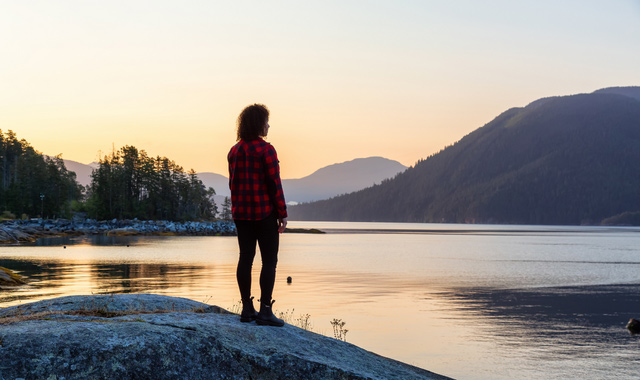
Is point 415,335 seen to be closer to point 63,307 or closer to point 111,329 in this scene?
point 63,307

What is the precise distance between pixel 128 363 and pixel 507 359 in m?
16.2

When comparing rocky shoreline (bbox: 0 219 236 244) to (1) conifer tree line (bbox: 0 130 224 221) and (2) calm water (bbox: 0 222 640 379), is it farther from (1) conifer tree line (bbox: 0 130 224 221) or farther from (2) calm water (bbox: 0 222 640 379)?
(2) calm water (bbox: 0 222 640 379)

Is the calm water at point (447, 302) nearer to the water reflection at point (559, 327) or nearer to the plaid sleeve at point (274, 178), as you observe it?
the water reflection at point (559, 327)

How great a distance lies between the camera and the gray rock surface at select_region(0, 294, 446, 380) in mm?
6543

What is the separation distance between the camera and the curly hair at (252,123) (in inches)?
353

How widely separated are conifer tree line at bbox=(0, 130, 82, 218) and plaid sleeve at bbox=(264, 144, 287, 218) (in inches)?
6352

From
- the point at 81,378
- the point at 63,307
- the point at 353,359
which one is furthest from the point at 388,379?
the point at 63,307

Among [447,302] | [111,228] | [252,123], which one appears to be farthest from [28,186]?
[252,123]

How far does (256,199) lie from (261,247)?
720 mm

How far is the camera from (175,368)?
6.87 m

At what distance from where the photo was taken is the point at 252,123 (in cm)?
897

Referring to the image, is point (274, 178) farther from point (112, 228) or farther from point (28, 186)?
point (28, 186)

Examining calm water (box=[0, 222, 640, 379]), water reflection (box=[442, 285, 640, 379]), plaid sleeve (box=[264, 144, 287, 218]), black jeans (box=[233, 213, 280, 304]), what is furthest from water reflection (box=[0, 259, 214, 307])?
plaid sleeve (box=[264, 144, 287, 218])

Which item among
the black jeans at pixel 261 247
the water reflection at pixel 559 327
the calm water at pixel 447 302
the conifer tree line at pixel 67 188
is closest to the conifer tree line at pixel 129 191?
the conifer tree line at pixel 67 188
